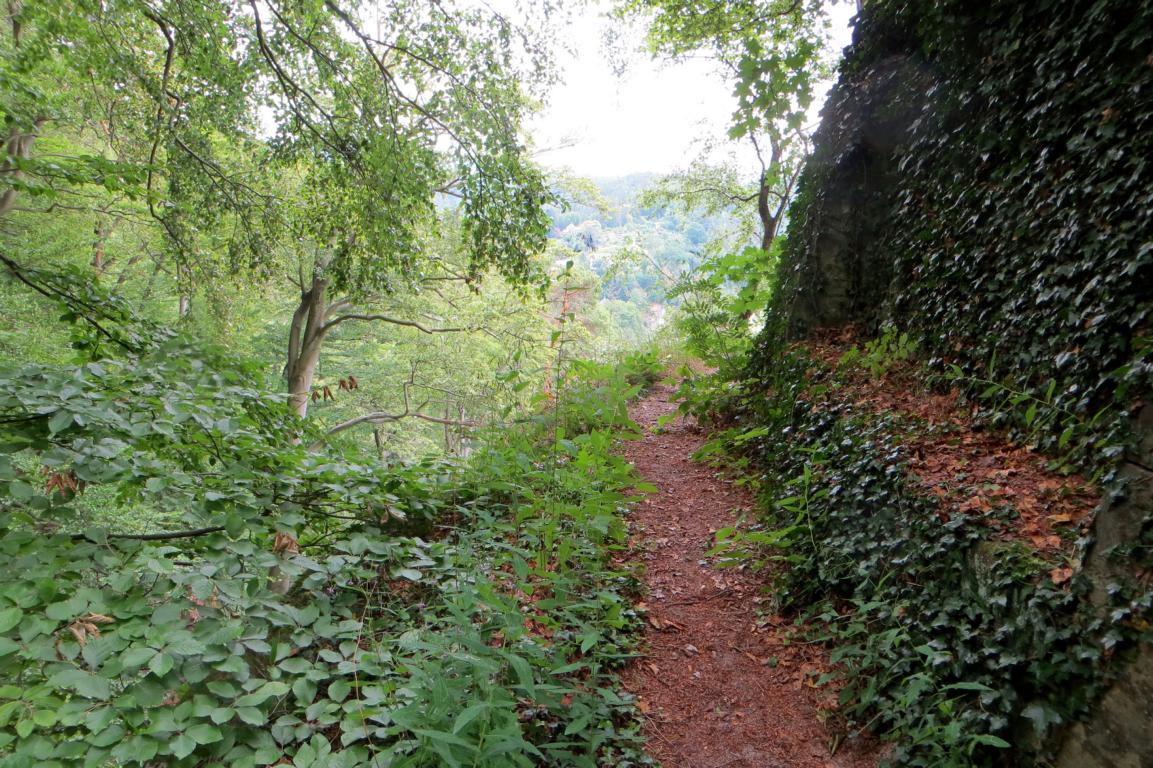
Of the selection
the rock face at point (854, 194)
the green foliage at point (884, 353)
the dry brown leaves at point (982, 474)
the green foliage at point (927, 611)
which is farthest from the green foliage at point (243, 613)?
the rock face at point (854, 194)

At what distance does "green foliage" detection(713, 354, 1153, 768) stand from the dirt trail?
0.20 metres

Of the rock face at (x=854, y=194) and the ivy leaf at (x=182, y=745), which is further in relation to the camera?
the rock face at (x=854, y=194)

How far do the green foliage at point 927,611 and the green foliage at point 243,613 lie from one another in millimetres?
1156

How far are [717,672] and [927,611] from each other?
1.12 m

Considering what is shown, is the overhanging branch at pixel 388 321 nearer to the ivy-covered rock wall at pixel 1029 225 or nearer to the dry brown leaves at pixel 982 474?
the ivy-covered rock wall at pixel 1029 225

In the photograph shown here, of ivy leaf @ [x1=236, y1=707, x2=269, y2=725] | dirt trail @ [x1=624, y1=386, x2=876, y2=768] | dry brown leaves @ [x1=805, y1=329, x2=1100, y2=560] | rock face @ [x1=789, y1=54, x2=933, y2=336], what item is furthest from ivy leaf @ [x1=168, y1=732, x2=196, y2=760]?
rock face @ [x1=789, y1=54, x2=933, y2=336]

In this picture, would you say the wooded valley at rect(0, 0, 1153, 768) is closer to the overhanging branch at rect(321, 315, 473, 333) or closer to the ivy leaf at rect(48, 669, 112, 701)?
the ivy leaf at rect(48, 669, 112, 701)

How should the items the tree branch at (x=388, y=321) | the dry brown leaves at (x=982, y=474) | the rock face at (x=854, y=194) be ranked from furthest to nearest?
the tree branch at (x=388, y=321) < the rock face at (x=854, y=194) < the dry brown leaves at (x=982, y=474)

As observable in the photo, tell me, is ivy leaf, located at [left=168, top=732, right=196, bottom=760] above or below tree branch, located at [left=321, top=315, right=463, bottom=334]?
below

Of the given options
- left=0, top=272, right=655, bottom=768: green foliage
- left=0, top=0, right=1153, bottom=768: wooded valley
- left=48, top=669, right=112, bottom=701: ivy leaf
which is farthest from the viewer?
left=0, top=0, right=1153, bottom=768: wooded valley

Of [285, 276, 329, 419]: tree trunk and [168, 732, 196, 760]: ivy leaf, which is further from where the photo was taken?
[285, 276, 329, 419]: tree trunk

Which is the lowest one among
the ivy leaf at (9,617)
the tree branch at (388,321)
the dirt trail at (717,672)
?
the dirt trail at (717,672)

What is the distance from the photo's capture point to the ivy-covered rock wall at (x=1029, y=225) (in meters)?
2.48

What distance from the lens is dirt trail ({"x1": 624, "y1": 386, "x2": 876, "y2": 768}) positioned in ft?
8.41
